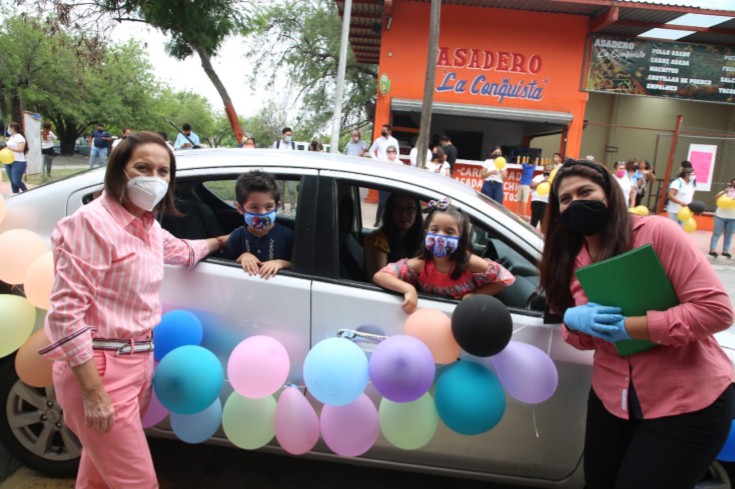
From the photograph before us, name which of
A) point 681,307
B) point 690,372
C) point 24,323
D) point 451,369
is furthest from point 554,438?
point 24,323

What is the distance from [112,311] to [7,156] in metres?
11.0

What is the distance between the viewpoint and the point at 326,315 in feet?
7.63

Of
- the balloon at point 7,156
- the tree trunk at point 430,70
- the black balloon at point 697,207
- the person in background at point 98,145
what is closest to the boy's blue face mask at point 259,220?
the tree trunk at point 430,70

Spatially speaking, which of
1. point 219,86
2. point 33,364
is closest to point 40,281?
point 33,364

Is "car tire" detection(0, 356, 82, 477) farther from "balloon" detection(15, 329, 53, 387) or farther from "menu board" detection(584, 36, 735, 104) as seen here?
"menu board" detection(584, 36, 735, 104)

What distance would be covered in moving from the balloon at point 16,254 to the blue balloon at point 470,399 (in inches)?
76.4

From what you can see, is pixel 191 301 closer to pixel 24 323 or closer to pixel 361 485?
pixel 24 323

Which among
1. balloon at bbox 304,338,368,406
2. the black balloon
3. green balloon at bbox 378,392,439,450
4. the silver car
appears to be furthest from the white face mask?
the black balloon

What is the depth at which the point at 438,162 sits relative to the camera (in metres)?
10.6

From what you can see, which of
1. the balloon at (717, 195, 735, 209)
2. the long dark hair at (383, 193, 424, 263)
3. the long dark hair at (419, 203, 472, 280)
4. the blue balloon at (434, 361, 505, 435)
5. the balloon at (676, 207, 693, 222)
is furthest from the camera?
the balloon at (676, 207, 693, 222)

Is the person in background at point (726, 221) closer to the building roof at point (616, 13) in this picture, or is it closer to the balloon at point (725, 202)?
the balloon at point (725, 202)

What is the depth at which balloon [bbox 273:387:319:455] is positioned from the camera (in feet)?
7.13

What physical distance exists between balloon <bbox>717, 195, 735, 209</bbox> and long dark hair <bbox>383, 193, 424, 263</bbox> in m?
8.38

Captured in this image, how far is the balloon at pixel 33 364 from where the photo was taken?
221 centimetres
